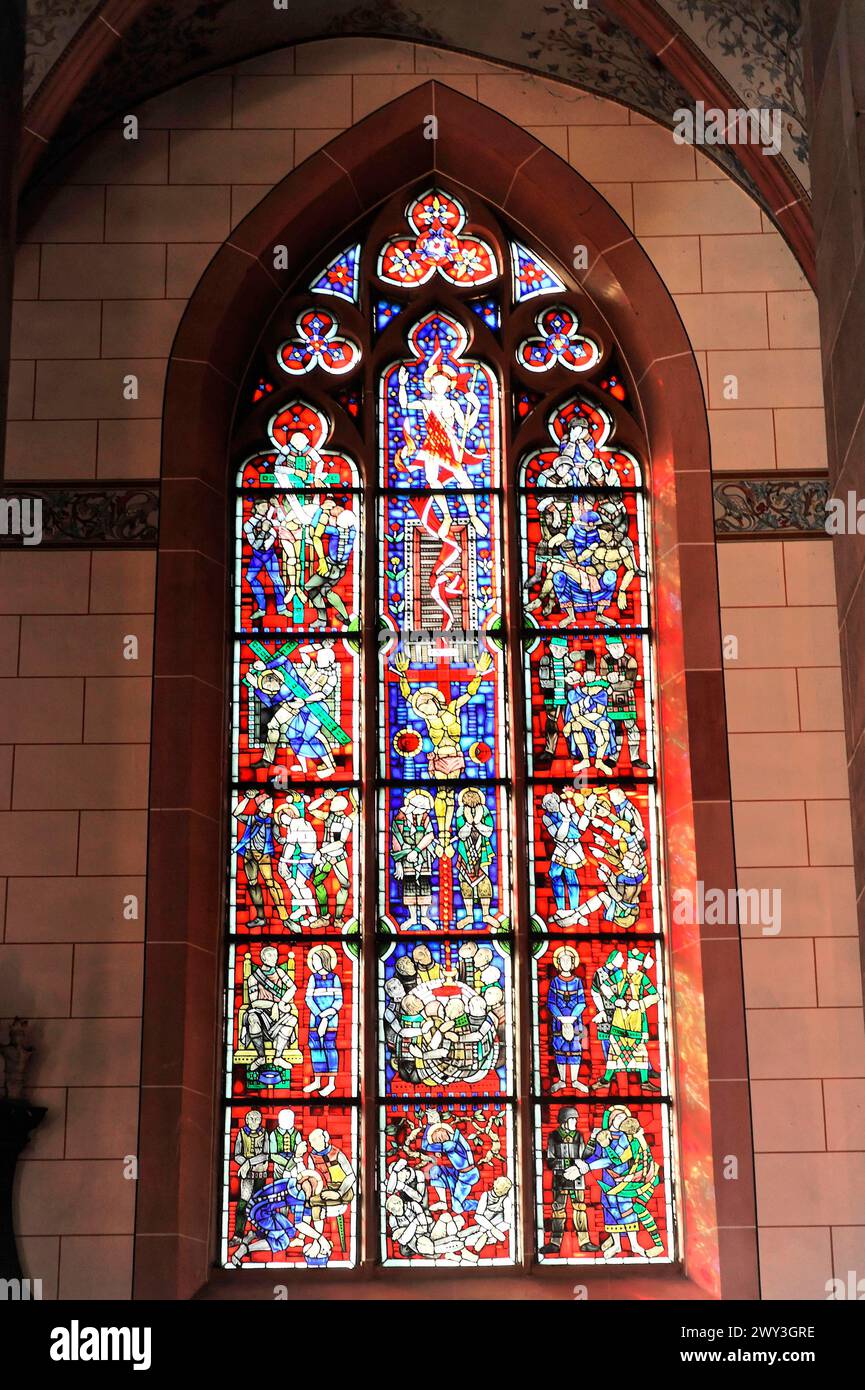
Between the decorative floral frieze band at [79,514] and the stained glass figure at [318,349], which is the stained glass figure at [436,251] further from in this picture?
the decorative floral frieze band at [79,514]

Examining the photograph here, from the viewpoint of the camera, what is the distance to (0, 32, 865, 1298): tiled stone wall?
648 cm

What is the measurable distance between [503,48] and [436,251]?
2.89 feet

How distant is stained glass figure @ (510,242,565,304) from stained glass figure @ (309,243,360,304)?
0.67 m

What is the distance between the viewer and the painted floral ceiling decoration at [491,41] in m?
7.30

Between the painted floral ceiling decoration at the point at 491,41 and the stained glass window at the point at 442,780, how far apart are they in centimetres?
72

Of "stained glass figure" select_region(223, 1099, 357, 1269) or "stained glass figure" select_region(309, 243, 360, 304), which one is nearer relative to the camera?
"stained glass figure" select_region(223, 1099, 357, 1269)

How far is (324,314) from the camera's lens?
7789mm

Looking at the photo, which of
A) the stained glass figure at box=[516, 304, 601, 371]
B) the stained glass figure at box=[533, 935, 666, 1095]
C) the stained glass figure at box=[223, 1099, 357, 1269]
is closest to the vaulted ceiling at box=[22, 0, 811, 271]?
the stained glass figure at box=[516, 304, 601, 371]

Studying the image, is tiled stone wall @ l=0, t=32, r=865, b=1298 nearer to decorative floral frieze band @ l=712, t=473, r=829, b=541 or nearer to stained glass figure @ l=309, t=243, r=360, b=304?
decorative floral frieze band @ l=712, t=473, r=829, b=541

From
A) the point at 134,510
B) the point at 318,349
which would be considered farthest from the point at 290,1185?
the point at 318,349

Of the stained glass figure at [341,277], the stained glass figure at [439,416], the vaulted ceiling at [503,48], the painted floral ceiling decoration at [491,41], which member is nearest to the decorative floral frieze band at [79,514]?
the stained glass figure at [439,416]

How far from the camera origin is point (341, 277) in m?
7.84

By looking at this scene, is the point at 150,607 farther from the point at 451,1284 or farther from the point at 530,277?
the point at 451,1284

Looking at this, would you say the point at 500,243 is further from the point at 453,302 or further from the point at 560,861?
the point at 560,861
